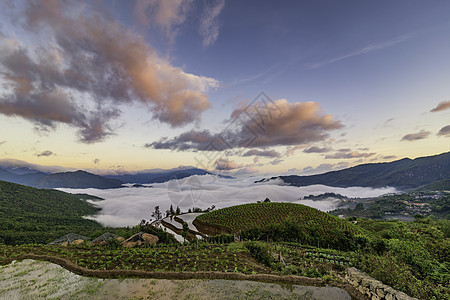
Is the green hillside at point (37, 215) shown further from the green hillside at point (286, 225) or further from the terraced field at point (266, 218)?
the green hillside at point (286, 225)

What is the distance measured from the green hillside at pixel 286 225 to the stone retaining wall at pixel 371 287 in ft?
52.4

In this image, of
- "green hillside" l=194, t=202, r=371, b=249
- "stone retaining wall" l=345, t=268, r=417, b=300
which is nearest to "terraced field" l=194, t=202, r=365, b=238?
"green hillside" l=194, t=202, r=371, b=249

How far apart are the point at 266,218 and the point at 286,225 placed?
1192 cm

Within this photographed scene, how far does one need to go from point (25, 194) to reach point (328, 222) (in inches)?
6397

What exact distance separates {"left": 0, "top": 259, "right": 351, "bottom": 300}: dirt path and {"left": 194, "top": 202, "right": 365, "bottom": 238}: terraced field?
24559mm

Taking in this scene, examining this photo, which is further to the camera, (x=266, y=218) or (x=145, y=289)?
(x=266, y=218)

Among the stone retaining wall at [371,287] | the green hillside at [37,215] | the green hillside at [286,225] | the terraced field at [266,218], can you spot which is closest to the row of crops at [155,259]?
the stone retaining wall at [371,287]

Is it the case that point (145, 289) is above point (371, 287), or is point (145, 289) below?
above

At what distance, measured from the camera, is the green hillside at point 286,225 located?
97.1ft

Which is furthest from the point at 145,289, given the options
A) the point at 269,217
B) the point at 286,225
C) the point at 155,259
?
the point at 269,217

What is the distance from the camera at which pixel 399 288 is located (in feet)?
38.4

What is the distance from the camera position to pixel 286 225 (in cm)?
3284

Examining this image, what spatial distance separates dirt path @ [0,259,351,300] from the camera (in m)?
12.4

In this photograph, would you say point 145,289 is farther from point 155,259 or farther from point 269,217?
point 269,217
